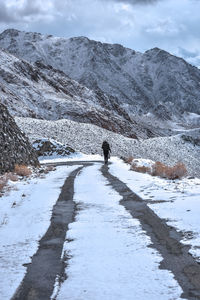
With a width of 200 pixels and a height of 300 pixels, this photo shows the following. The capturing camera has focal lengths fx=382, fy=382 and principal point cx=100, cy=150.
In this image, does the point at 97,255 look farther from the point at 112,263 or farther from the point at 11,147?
the point at 11,147

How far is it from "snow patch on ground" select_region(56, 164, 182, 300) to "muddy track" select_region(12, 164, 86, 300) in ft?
0.46

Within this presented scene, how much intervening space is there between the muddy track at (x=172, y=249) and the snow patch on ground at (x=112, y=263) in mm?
106

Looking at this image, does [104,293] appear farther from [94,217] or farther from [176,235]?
[94,217]

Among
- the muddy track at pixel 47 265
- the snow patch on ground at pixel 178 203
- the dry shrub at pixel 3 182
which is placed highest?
the dry shrub at pixel 3 182

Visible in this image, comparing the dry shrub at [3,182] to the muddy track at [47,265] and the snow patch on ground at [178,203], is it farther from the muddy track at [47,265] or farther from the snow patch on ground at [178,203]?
the muddy track at [47,265]

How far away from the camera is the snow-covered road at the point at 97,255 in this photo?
4000 millimetres

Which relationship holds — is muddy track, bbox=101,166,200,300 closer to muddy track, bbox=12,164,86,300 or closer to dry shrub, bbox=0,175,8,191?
muddy track, bbox=12,164,86,300

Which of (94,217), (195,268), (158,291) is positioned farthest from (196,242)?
(94,217)

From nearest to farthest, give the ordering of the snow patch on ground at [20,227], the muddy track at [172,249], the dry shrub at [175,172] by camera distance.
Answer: the muddy track at [172,249]
the snow patch on ground at [20,227]
the dry shrub at [175,172]

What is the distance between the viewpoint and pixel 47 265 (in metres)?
4.84

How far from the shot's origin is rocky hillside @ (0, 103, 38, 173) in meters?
17.5

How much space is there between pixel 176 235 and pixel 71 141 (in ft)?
170

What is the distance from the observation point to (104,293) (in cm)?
392

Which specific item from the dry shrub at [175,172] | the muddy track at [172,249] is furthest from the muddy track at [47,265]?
the dry shrub at [175,172]
